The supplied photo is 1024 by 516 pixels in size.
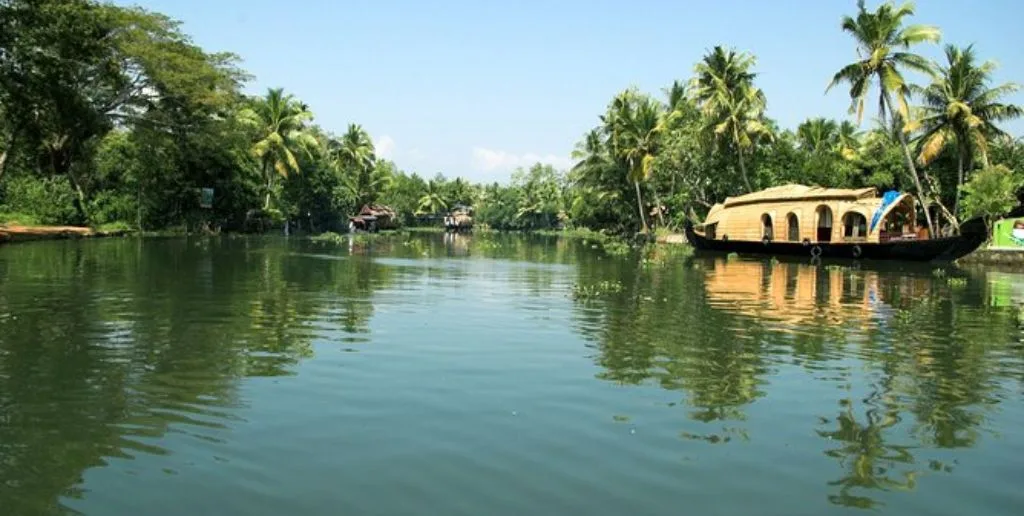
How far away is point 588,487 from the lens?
557cm

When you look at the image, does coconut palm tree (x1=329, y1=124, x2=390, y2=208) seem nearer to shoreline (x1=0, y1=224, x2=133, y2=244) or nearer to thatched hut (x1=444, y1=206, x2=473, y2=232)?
thatched hut (x1=444, y1=206, x2=473, y2=232)

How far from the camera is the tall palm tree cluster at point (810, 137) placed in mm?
37531

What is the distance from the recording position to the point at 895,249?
3431 cm

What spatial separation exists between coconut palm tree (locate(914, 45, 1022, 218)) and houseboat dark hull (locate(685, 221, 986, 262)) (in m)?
7.11

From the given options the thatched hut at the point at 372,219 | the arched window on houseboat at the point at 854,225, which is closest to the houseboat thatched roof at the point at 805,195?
the arched window on houseboat at the point at 854,225

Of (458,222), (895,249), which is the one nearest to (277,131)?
(895,249)

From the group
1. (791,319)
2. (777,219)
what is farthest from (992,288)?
(777,219)

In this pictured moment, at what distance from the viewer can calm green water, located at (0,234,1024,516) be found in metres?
5.44

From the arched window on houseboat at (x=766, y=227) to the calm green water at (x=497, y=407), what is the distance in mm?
23662

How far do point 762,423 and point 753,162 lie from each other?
49.0m

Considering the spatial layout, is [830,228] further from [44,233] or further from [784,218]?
[44,233]

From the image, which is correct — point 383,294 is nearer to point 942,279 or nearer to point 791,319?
point 791,319

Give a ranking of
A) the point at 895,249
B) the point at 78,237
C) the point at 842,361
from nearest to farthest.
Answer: the point at 842,361 < the point at 895,249 < the point at 78,237

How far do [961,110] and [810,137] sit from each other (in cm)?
2516
